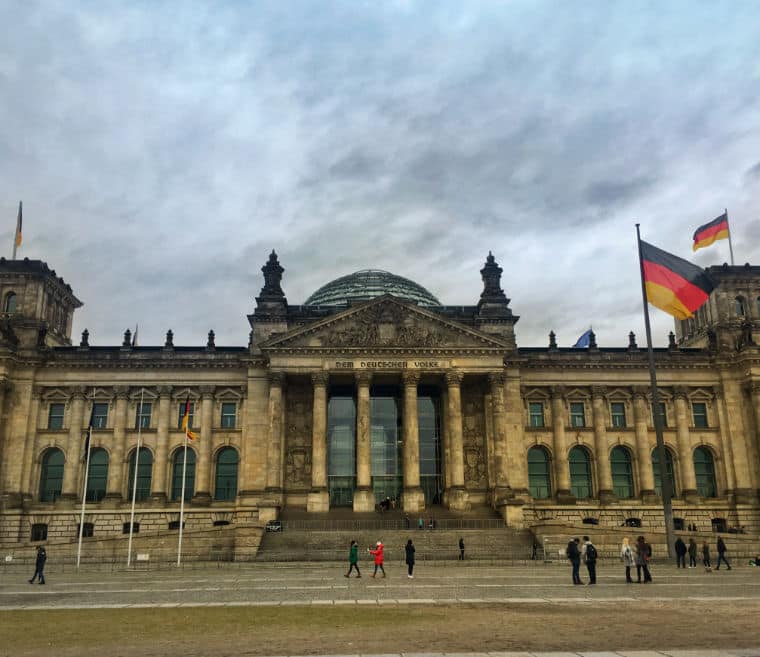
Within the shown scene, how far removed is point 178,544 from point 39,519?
→ 65.1 feet

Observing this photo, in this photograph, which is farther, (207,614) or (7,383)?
(7,383)

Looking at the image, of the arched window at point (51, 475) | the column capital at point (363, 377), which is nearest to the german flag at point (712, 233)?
the column capital at point (363, 377)

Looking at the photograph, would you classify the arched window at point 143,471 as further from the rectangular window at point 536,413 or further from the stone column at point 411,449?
the rectangular window at point 536,413

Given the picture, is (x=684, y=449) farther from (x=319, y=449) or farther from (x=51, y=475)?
(x=51, y=475)

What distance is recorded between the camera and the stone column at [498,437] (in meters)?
60.5

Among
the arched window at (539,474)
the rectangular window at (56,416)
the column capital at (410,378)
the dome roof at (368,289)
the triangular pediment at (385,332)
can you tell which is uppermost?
the dome roof at (368,289)

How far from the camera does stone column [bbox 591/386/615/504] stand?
6531cm

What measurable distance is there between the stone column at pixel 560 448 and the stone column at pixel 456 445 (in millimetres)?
10008

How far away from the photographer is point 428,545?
50188 mm

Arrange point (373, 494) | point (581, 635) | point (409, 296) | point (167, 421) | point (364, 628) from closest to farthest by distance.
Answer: point (581, 635)
point (364, 628)
point (373, 494)
point (167, 421)
point (409, 296)

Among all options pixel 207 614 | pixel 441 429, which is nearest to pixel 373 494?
pixel 441 429

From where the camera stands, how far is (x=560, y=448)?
66.4m

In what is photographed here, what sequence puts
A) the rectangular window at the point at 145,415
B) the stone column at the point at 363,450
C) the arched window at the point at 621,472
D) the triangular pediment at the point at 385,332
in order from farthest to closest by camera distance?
the arched window at the point at 621,472 < the rectangular window at the point at 145,415 < the triangular pediment at the point at 385,332 < the stone column at the point at 363,450

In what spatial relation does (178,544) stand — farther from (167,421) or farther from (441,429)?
(441,429)
